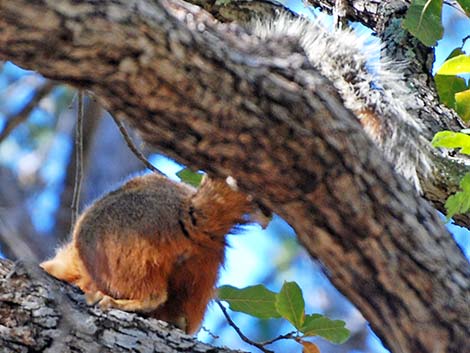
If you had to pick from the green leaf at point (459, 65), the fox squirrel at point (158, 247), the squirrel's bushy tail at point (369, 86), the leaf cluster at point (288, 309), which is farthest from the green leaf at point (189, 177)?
the green leaf at point (459, 65)

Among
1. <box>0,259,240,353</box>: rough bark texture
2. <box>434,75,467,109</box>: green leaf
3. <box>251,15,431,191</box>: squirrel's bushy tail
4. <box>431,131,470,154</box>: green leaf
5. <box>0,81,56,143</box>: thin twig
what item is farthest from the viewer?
<box>0,81,56,143</box>: thin twig

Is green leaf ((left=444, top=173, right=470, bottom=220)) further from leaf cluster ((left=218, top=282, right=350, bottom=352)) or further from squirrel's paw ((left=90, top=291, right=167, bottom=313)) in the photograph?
squirrel's paw ((left=90, top=291, right=167, bottom=313))

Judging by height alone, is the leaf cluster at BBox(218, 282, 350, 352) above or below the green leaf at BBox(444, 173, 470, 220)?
above

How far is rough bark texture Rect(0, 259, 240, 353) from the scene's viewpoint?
2.71m

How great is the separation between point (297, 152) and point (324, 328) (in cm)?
92

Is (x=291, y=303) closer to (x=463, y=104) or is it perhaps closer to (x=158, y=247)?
(x=158, y=247)

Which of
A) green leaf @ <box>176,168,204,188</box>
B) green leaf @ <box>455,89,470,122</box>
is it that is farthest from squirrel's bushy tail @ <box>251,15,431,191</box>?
green leaf @ <box>176,168,204,188</box>

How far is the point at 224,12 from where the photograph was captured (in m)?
3.78

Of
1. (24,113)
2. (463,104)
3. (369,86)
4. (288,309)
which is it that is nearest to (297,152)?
(369,86)

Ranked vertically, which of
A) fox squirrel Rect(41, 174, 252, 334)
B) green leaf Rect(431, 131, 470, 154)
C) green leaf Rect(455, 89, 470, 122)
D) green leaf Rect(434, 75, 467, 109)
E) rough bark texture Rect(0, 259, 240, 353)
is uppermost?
green leaf Rect(434, 75, 467, 109)

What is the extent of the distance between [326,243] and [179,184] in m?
1.12

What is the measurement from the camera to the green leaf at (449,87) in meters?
2.99

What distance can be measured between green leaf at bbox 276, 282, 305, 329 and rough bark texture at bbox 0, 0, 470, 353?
558mm

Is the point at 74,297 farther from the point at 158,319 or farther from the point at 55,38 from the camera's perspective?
the point at 55,38
